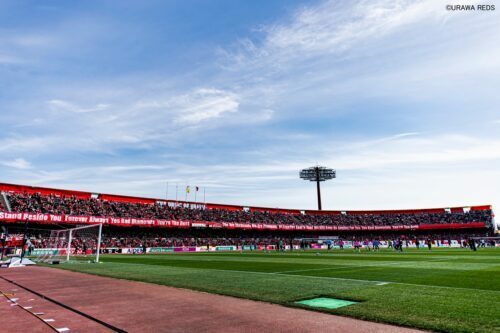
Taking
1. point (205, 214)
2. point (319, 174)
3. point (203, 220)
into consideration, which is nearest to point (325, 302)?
point (203, 220)

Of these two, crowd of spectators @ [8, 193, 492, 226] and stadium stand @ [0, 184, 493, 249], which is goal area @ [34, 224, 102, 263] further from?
crowd of spectators @ [8, 193, 492, 226]

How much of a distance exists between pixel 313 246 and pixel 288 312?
2390 inches

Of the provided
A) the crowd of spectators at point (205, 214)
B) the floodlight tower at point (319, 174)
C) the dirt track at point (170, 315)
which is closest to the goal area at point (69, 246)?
the crowd of spectators at point (205, 214)

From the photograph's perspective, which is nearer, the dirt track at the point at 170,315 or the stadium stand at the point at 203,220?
the dirt track at the point at 170,315

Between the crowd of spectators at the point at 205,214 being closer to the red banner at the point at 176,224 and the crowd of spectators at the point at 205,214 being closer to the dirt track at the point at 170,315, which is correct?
the red banner at the point at 176,224

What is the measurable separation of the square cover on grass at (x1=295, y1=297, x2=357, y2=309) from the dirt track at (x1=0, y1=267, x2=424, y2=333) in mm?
798

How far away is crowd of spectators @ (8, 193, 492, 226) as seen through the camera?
1927 inches

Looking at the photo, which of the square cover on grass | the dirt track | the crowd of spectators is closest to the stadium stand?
the crowd of spectators

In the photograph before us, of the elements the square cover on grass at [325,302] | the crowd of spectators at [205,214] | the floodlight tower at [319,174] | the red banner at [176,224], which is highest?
the floodlight tower at [319,174]

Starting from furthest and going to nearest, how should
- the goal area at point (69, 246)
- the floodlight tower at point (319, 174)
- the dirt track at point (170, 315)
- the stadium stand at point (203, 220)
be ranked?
the floodlight tower at point (319, 174), the stadium stand at point (203, 220), the goal area at point (69, 246), the dirt track at point (170, 315)

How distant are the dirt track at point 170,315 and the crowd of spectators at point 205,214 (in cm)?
4400

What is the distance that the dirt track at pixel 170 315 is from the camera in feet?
21.2

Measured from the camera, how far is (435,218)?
81750mm

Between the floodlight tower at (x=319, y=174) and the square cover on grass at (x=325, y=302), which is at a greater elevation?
the floodlight tower at (x=319, y=174)
